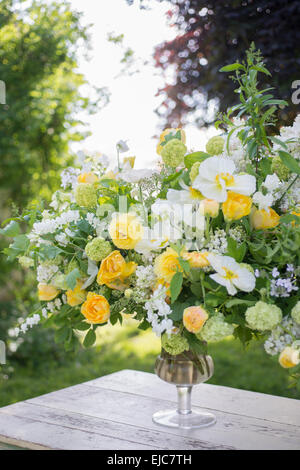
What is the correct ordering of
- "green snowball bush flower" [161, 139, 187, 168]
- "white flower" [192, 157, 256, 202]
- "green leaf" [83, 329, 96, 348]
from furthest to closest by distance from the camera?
"green leaf" [83, 329, 96, 348] < "green snowball bush flower" [161, 139, 187, 168] < "white flower" [192, 157, 256, 202]

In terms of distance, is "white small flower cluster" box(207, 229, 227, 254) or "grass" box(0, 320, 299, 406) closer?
"white small flower cluster" box(207, 229, 227, 254)

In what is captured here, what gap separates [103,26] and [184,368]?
93.9 inches

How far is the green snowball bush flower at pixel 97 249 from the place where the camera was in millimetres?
1050

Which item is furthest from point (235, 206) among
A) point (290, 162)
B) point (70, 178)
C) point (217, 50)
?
point (217, 50)

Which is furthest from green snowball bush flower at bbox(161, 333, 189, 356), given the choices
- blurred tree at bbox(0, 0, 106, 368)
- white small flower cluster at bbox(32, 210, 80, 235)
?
blurred tree at bbox(0, 0, 106, 368)

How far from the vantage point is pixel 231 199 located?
97cm

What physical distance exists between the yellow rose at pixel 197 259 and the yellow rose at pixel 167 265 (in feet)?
0.09

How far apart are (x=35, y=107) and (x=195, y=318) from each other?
2.65 metres

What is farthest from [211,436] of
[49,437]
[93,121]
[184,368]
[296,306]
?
[93,121]

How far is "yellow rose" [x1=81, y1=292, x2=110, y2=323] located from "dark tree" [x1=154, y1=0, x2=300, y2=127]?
1253 mm

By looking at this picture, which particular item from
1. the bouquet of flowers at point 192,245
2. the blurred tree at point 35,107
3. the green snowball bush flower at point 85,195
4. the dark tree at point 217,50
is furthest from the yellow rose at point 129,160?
the blurred tree at point 35,107

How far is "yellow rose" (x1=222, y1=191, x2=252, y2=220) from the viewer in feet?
3.15

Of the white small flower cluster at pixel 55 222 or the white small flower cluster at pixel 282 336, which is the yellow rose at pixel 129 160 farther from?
the white small flower cluster at pixel 282 336

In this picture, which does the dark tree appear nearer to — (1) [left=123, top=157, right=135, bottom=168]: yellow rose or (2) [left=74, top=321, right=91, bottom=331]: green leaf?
(1) [left=123, top=157, right=135, bottom=168]: yellow rose
